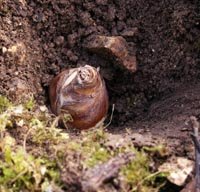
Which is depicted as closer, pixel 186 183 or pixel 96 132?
pixel 186 183

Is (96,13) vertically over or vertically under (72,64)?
over

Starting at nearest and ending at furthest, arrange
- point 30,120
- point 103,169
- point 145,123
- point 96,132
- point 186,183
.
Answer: point 103,169 < point 186,183 < point 96,132 < point 30,120 < point 145,123

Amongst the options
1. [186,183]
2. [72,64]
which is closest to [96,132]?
[186,183]

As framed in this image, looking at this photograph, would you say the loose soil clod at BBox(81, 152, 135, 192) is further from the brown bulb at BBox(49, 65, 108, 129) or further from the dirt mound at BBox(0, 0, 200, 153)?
the dirt mound at BBox(0, 0, 200, 153)

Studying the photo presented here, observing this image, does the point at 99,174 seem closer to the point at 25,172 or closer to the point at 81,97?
the point at 25,172

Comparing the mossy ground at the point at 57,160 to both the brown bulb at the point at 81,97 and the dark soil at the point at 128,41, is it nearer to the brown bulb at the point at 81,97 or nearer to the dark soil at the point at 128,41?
the brown bulb at the point at 81,97

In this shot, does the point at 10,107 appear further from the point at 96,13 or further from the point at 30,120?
the point at 96,13

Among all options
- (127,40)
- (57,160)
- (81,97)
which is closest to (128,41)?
(127,40)

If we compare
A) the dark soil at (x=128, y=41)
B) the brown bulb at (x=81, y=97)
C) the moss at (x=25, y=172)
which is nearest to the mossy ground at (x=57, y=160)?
the moss at (x=25, y=172)

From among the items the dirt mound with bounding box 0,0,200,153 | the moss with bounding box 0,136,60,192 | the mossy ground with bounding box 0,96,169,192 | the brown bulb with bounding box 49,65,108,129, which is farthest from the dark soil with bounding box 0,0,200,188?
the moss with bounding box 0,136,60,192

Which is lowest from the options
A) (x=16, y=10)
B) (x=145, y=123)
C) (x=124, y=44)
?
(x=145, y=123)
